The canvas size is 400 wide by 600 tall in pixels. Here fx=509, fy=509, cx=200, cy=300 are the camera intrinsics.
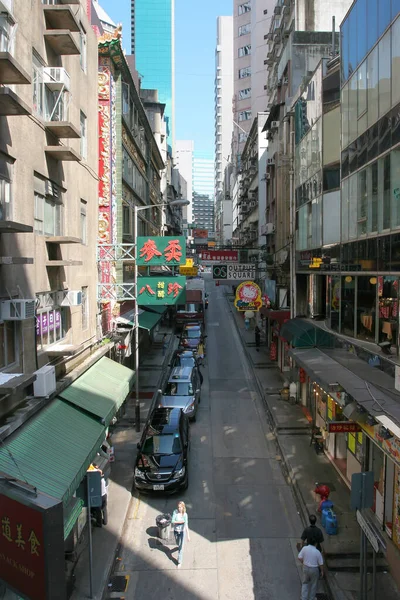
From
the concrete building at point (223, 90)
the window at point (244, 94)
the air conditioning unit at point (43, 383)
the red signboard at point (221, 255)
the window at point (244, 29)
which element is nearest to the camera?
the air conditioning unit at point (43, 383)

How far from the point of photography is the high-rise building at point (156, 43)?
7131 inches

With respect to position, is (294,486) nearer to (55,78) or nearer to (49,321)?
(49,321)

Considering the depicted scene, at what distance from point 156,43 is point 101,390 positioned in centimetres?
19529

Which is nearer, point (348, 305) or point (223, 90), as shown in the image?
point (348, 305)

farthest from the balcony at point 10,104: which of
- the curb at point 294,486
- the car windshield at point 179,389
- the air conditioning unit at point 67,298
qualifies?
the car windshield at point 179,389

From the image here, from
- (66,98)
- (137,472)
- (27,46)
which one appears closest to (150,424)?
(137,472)

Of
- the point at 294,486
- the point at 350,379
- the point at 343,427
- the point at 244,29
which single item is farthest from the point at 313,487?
the point at 244,29

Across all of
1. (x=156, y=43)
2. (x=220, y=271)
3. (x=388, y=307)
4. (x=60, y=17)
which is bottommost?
(x=388, y=307)

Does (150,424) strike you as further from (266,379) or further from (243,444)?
(266,379)

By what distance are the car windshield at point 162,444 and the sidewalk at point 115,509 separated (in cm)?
120

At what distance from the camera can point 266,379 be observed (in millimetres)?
30250

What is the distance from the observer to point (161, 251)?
20.5m

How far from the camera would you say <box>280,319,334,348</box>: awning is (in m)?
19.2

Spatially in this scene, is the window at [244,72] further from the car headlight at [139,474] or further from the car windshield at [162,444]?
the car headlight at [139,474]
